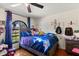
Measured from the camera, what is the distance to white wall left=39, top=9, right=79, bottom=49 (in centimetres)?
149

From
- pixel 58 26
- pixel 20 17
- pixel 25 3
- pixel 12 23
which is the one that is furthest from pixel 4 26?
pixel 58 26

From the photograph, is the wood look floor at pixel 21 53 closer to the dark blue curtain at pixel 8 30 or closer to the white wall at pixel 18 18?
the dark blue curtain at pixel 8 30

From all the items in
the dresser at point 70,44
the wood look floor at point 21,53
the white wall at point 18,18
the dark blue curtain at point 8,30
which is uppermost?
Answer: the white wall at point 18,18

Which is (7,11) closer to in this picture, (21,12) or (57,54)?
(21,12)

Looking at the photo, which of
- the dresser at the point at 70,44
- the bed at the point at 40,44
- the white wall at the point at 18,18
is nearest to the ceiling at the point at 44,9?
the white wall at the point at 18,18

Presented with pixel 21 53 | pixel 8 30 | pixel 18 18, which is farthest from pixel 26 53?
pixel 18 18

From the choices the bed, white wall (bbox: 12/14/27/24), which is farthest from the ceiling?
the bed

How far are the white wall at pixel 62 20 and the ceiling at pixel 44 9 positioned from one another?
6 cm

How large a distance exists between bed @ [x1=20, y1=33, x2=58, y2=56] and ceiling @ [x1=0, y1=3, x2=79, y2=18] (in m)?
0.32

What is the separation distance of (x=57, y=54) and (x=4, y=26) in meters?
0.86

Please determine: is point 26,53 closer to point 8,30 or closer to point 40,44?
point 40,44

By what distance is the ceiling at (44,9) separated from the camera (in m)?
1.51

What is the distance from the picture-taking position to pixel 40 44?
5.03 ft

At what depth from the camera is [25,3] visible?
1541 mm
